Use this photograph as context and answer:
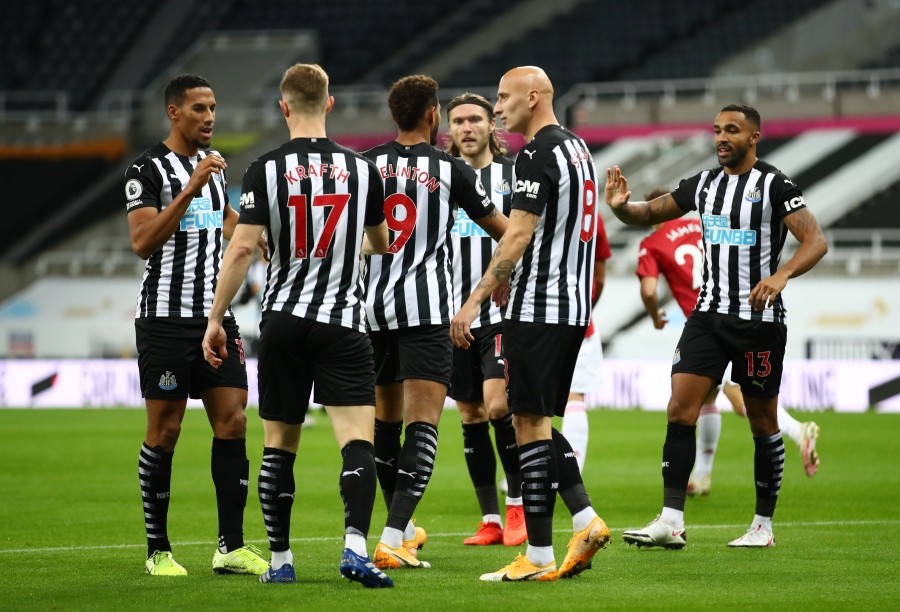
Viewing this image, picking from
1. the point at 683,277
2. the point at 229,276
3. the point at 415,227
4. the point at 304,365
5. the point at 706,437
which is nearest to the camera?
the point at 229,276

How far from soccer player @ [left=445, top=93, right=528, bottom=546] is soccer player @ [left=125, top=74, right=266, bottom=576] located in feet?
4.95

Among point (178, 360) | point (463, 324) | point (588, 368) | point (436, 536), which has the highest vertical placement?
point (463, 324)

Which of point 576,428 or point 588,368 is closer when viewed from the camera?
point 576,428

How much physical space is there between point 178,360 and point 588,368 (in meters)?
3.55

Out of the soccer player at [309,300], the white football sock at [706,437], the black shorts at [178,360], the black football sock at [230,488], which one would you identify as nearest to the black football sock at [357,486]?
the soccer player at [309,300]

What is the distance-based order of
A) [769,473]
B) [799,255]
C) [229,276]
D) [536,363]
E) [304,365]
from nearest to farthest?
[229,276], [304,365], [536,363], [799,255], [769,473]

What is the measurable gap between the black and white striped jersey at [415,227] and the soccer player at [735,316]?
0.91 m

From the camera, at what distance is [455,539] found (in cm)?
750

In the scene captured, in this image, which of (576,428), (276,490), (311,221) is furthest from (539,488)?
(576,428)

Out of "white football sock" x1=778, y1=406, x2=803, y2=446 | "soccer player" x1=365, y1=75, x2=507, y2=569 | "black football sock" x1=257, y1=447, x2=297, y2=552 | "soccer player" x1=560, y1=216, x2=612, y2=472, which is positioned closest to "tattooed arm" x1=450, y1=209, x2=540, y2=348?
"soccer player" x1=365, y1=75, x2=507, y2=569

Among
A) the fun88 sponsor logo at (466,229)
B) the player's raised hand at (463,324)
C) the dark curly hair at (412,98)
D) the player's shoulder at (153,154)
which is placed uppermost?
the dark curly hair at (412,98)

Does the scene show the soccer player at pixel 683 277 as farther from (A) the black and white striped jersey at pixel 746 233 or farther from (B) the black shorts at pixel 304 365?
(B) the black shorts at pixel 304 365

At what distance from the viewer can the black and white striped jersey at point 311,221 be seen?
5527mm

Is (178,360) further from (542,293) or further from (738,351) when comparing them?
(738,351)
